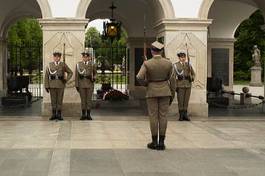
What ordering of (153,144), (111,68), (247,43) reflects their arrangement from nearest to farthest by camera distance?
1. (153,144)
2. (111,68)
3. (247,43)

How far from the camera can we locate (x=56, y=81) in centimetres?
1391

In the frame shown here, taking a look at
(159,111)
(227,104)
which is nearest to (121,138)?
(159,111)

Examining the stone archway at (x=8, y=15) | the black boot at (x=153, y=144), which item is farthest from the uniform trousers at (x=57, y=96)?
the stone archway at (x=8, y=15)

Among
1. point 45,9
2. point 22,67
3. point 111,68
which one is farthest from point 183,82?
point 22,67

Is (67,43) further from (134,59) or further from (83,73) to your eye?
(134,59)

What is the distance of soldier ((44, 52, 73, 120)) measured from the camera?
45.6 ft

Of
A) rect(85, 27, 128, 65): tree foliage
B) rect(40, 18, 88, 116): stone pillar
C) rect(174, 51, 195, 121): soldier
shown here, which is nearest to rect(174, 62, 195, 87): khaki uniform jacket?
rect(174, 51, 195, 121): soldier

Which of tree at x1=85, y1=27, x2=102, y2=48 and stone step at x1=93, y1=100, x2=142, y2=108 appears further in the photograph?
tree at x1=85, y1=27, x2=102, y2=48

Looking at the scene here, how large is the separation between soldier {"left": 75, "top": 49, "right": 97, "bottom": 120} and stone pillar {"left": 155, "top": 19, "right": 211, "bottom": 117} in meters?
2.17

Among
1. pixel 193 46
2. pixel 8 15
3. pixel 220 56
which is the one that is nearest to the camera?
pixel 193 46

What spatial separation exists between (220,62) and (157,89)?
13128 mm

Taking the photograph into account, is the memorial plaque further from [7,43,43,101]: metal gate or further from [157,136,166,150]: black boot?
[157,136,166,150]: black boot

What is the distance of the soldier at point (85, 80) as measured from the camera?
46.2 feet

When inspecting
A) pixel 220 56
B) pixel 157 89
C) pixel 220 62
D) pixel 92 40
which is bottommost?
pixel 157 89
